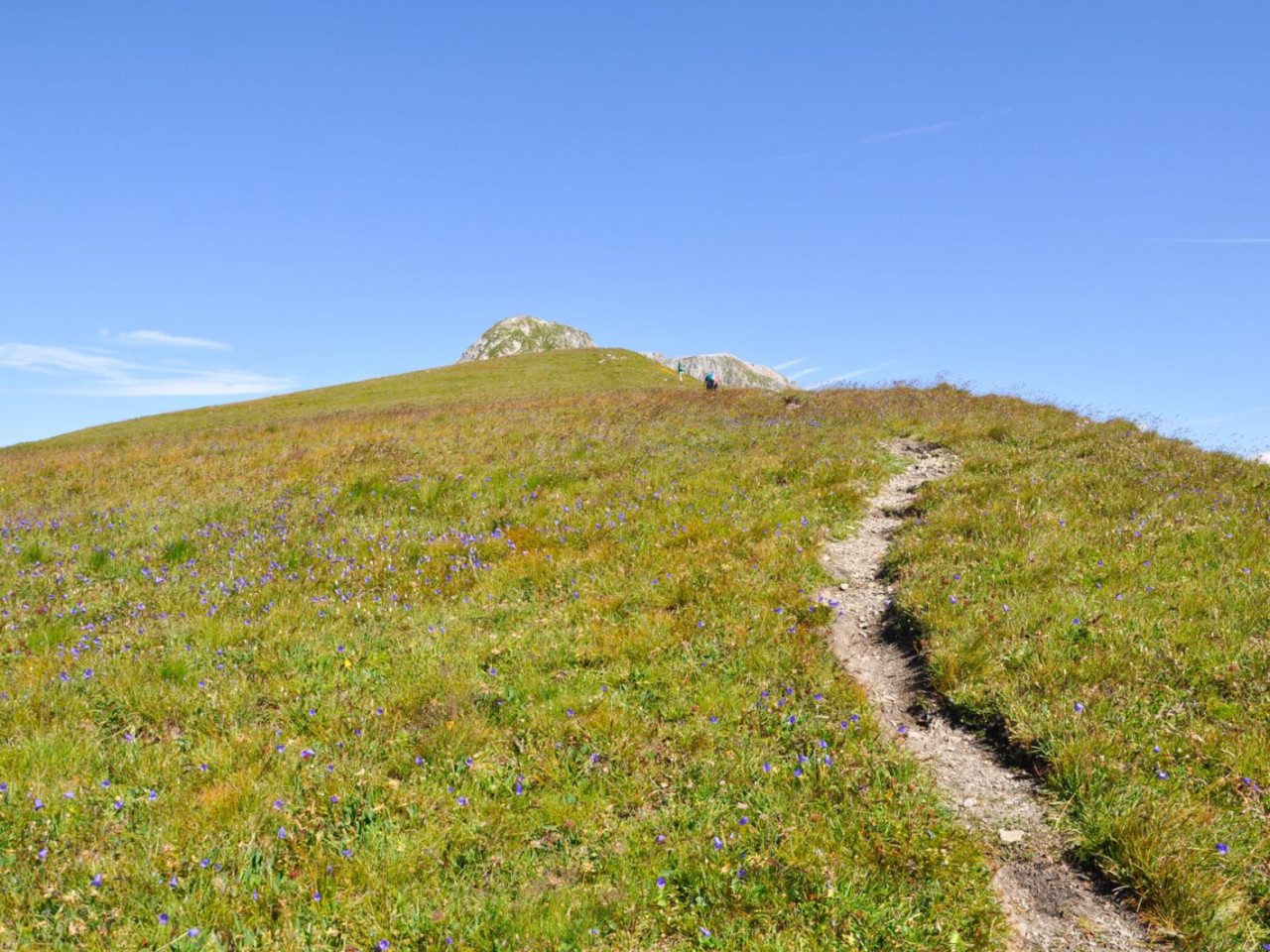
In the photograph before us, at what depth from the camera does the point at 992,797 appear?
16.7ft

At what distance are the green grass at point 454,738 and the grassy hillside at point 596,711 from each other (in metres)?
0.03

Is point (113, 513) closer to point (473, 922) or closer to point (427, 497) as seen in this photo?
point (427, 497)

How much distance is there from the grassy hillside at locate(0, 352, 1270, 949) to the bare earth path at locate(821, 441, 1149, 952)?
21 cm

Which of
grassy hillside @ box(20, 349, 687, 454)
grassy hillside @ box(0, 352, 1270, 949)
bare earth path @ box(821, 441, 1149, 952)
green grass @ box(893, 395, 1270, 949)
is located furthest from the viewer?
grassy hillside @ box(20, 349, 687, 454)

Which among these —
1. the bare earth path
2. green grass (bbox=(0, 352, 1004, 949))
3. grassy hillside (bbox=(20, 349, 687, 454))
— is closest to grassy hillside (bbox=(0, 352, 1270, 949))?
green grass (bbox=(0, 352, 1004, 949))

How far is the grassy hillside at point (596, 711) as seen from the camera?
161 inches

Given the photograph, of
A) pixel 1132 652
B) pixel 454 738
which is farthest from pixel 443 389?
pixel 1132 652

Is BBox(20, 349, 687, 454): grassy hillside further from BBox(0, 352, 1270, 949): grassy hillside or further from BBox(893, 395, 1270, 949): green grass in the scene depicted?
BBox(893, 395, 1270, 949): green grass

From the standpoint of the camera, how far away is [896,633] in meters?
7.64

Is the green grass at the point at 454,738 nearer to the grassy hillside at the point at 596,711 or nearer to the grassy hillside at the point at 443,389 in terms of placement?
the grassy hillside at the point at 596,711

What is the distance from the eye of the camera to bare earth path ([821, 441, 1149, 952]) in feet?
13.0

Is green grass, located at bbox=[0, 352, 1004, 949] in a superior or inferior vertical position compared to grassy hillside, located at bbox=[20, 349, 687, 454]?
inferior

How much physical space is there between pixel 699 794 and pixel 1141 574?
21.5ft

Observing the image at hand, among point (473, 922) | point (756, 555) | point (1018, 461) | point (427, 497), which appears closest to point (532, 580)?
point (756, 555)
